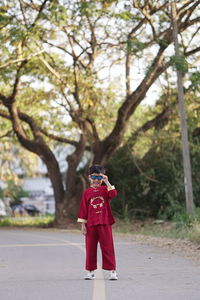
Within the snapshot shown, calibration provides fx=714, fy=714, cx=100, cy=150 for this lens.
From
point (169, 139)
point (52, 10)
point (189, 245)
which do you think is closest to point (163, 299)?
point (189, 245)

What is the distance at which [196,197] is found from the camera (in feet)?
98.4

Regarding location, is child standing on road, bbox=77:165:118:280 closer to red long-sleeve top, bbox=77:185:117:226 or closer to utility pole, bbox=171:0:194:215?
red long-sleeve top, bbox=77:185:117:226

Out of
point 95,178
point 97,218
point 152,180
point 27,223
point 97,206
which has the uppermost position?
point 152,180

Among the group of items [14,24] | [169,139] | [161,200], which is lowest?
[161,200]

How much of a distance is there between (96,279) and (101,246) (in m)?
0.49

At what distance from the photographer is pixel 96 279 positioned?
32.1 feet

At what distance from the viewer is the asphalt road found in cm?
812

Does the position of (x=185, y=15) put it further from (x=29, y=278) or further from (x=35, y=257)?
(x=29, y=278)

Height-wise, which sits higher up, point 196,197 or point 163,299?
point 196,197

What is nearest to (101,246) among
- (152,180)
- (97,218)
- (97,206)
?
(97,218)

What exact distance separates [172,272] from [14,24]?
52.1 ft

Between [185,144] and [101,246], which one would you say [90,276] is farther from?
[185,144]

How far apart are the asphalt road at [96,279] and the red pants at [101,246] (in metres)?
0.24

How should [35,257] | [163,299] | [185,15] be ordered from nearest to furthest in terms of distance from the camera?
[163,299] → [35,257] → [185,15]
